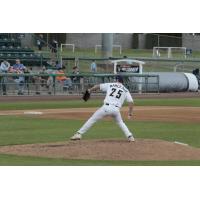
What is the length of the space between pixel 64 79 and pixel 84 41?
21246 mm

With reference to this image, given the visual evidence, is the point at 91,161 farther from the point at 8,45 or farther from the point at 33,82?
the point at 8,45

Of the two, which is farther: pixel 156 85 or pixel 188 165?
pixel 156 85

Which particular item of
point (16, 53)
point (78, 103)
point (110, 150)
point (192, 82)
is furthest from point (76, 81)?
point (110, 150)

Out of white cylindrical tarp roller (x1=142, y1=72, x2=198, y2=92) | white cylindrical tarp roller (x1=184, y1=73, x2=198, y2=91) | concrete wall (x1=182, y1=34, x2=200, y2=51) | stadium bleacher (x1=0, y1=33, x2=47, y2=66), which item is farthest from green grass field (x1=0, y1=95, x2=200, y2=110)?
concrete wall (x1=182, y1=34, x2=200, y2=51)

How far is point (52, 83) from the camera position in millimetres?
34156

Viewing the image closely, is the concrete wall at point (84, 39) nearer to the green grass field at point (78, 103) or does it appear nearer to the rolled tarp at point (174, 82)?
the rolled tarp at point (174, 82)

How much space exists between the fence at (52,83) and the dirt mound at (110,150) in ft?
57.3

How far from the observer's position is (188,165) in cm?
1281

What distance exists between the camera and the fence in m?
33.4

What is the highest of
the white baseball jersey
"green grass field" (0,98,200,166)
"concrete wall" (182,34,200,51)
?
"concrete wall" (182,34,200,51)

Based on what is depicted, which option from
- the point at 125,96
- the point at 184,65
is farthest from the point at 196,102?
the point at 125,96

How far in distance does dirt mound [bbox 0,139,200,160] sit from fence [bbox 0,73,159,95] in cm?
1748

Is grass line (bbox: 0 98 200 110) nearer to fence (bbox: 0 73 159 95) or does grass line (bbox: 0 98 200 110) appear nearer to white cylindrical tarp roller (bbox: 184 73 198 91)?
fence (bbox: 0 73 159 95)

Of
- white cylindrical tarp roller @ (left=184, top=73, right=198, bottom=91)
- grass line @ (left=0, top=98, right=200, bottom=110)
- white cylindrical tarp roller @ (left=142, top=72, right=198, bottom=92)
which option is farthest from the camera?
white cylindrical tarp roller @ (left=184, top=73, right=198, bottom=91)
